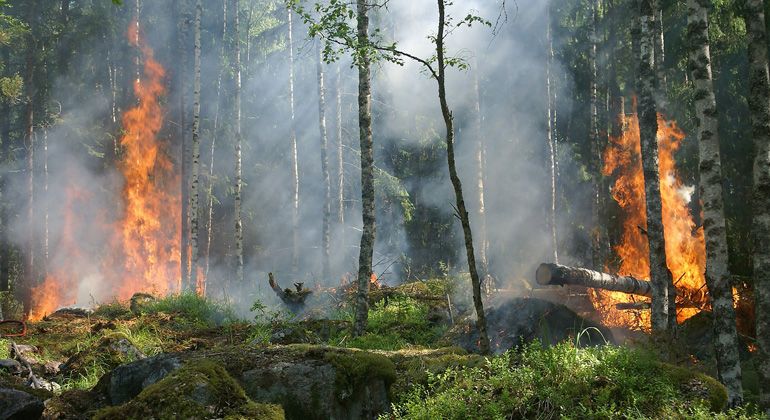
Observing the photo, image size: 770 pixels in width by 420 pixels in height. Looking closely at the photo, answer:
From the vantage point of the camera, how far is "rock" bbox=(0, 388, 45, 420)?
405 cm

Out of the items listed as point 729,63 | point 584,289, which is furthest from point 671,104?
point 584,289

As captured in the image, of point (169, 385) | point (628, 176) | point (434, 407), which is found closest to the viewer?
point (169, 385)

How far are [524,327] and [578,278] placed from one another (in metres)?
1.72

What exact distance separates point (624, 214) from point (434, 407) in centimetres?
1667

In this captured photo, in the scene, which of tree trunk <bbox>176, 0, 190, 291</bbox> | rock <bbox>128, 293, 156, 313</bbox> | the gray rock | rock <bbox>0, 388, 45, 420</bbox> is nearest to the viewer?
rock <bbox>0, 388, 45, 420</bbox>

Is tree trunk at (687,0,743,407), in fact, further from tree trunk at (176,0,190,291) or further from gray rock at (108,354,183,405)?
tree trunk at (176,0,190,291)

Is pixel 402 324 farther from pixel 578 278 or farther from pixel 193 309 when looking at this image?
pixel 193 309

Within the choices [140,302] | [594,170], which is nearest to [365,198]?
[140,302]

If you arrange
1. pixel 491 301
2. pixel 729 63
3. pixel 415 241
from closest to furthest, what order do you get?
pixel 491 301
pixel 729 63
pixel 415 241

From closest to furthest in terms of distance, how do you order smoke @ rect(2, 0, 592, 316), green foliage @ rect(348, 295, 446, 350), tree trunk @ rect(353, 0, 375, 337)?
tree trunk @ rect(353, 0, 375, 337) < green foliage @ rect(348, 295, 446, 350) < smoke @ rect(2, 0, 592, 316)

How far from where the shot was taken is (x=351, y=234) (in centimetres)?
2869

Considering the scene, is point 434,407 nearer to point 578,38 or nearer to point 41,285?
point 41,285

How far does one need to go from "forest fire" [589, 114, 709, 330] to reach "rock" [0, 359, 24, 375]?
34.3 feet

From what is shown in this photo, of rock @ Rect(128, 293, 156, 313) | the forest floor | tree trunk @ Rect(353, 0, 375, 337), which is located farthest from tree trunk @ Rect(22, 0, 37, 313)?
tree trunk @ Rect(353, 0, 375, 337)
